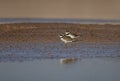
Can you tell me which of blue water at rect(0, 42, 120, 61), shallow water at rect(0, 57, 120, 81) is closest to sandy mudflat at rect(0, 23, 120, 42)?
blue water at rect(0, 42, 120, 61)

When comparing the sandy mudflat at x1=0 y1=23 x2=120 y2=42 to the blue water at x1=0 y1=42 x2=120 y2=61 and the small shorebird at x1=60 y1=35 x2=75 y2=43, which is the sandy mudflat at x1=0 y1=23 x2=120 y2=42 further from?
the blue water at x1=0 y1=42 x2=120 y2=61

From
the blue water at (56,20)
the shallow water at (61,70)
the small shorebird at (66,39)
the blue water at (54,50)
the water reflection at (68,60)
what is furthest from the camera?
Result: the blue water at (56,20)

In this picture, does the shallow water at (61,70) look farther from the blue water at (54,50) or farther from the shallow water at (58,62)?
the blue water at (54,50)

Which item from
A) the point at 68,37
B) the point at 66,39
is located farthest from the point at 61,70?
the point at 68,37

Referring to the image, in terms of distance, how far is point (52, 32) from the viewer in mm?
10773

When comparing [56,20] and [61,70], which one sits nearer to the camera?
[61,70]

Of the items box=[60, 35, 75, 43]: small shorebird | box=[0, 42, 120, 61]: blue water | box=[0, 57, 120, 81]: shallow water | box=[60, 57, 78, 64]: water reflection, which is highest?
box=[60, 35, 75, 43]: small shorebird

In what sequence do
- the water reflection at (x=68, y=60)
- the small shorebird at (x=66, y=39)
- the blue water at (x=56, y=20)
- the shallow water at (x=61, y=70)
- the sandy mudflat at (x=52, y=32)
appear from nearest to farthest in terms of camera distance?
the shallow water at (x=61, y=70) < the water reflection at (x=68, y=60) < the small shorebird at (x=66, y=39) < the sandy mudflat at (x=52, y=32) < the blue water at (x=56, y=20)

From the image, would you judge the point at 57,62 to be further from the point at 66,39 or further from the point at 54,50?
the point at 66,39

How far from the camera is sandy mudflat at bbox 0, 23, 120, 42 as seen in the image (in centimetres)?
999

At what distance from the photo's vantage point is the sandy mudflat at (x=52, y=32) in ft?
32.8

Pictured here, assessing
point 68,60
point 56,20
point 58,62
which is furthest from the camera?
point 56,20

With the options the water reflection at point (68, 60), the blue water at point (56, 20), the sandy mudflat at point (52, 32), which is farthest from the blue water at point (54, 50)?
the blue water at point (56, 20)

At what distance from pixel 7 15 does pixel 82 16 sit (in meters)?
1.78
